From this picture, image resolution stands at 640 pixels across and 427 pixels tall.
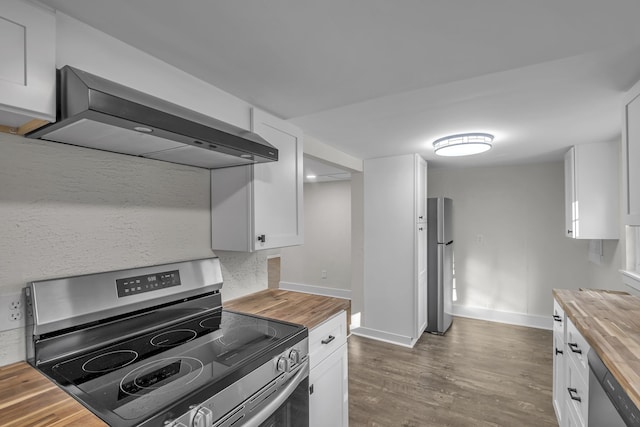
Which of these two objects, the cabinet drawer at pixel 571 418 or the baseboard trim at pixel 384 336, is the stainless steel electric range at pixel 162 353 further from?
the baseboard trim at pixel 384 336

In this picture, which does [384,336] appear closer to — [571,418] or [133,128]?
[571,418]

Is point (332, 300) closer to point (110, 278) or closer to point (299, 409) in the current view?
point (299, 409)

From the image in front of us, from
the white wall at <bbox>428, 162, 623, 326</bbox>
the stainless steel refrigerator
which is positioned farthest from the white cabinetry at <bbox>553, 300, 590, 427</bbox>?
the white wall at <bbox>428, 162, 623, 326</bbox>

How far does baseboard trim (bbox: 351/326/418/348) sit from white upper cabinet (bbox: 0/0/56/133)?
3.54 metres

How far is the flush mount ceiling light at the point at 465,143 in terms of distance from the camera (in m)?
2.62

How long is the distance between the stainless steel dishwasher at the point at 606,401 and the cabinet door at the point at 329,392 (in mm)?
1188

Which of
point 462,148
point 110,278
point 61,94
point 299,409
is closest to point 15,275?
point 110,278

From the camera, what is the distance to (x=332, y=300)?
78.0 inches

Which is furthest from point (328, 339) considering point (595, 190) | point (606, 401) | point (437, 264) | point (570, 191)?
point (570, 191)

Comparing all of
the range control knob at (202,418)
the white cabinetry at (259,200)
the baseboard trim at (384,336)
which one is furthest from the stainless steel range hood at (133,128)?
the baseboard trim at (384,336)

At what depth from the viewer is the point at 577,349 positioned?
5.40ft

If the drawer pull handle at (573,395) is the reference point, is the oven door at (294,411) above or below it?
above

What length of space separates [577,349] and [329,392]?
4.39ft

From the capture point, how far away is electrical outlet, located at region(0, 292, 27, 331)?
3.44 ft
